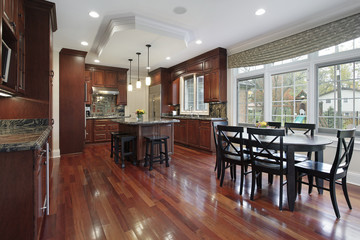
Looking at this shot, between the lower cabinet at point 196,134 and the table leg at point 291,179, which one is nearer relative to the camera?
the table leg at point 291,179

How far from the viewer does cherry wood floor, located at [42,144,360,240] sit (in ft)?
5.70

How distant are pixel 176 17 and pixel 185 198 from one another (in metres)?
2.89

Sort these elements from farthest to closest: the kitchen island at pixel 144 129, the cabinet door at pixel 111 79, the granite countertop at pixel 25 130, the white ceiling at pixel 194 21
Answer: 1. the cabinet door at pixel 111 79
2. the kitchen island at pixel 144 129
3. the white ceiling at pixel 194 21
4. the granite countertop at pixel 25 130

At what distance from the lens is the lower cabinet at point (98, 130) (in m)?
6.18

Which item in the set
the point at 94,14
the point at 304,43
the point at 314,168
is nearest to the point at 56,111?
the point at 94,14

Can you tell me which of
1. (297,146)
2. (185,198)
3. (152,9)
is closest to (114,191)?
(185,198)

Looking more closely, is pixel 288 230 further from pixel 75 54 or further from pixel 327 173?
pixel 75 54

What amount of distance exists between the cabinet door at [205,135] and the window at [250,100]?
0.82 metres

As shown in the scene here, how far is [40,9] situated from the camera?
9.04ft

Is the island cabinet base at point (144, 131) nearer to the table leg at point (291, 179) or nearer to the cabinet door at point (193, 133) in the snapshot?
the cabinet door at point (193, 133)

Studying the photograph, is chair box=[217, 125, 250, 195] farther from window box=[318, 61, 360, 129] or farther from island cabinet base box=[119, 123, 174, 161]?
window box=[318, 61, 360, 129]

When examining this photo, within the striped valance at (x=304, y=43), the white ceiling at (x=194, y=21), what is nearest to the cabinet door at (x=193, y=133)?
the striped valance at (x=304, y=43)

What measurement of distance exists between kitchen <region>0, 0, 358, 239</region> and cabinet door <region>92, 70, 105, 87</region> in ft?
0.11

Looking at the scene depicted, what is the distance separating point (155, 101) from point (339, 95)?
220 inches
